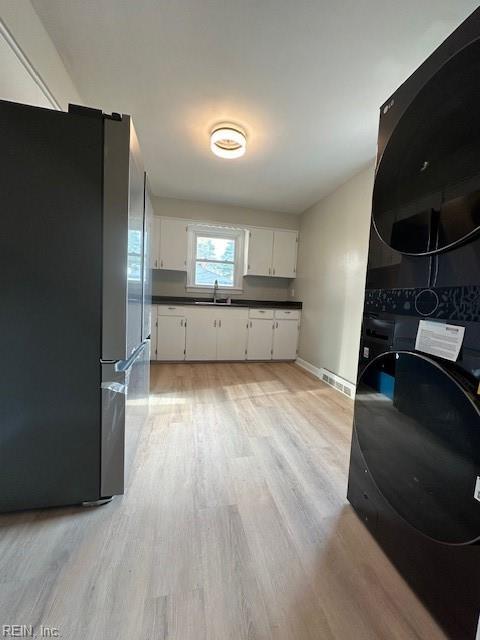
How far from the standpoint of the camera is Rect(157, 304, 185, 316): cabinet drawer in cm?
370

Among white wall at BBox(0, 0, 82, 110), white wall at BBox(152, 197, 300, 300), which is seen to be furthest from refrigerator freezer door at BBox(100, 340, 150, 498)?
white wall at BBox(152, 197, 300, 300)

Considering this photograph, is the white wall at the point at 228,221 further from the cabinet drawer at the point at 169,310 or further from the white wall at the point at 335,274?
the cabinet drawer at the point at 169,310

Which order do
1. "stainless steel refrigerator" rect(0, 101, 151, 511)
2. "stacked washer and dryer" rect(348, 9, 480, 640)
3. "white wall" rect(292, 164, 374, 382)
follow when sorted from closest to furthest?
"stacked washer and dryer" rect(348, 9, 480, 640) → "stainless steel refrigerator" rect(0, 101, 151, 511) → "white wall" rect(292, 164, 374, 382)

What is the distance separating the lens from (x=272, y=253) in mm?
4168

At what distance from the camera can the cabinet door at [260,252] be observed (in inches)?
161

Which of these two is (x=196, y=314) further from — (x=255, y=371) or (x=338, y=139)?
(x=338, y=139)

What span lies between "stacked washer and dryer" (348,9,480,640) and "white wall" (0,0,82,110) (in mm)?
1703

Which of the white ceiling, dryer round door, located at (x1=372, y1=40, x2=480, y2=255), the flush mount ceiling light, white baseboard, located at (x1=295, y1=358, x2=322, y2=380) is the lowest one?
white baseboard, located at (x1=295, y1=358, x2=322, y2=380)

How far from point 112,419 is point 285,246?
371 cm

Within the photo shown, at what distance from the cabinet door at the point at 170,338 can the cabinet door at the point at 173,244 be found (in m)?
0.83

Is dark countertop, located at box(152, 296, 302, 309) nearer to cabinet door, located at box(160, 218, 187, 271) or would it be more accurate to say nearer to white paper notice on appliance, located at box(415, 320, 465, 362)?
cabinet door, located at box(160, 218, 187, 271)

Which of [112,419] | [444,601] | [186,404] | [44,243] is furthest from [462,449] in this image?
[186,404]

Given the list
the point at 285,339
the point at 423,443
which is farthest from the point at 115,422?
the point at 285,339

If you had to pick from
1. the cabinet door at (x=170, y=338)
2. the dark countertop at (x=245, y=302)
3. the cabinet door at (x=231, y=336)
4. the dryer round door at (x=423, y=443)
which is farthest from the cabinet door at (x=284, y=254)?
the dryer round door at (x=423, y=443)
